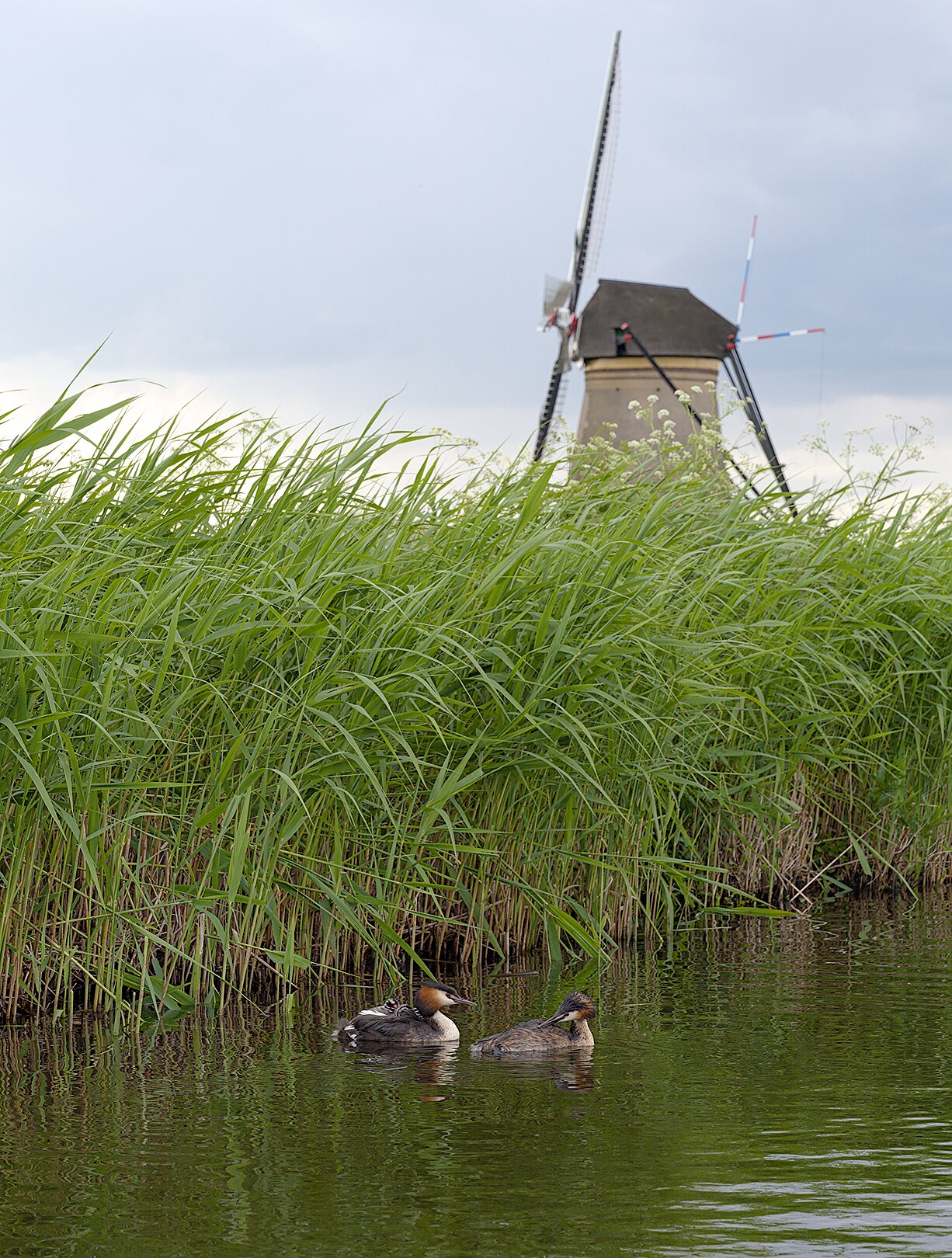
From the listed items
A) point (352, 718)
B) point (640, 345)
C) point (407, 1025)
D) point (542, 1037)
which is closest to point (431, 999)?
point (407, 1025)

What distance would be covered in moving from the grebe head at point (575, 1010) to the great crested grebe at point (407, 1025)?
0.42 meters

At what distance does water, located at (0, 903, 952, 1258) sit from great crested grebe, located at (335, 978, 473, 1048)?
13 cm

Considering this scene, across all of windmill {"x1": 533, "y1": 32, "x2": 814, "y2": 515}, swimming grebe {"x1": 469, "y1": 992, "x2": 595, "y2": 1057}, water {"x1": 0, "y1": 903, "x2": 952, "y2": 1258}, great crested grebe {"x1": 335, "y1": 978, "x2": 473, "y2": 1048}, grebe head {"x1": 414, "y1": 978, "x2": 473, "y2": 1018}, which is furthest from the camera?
windmill {"x1": 533, "y1": 32, "x2": 814, "y2": 515}

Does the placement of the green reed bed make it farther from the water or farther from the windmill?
the windmill

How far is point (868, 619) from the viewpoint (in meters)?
9.11

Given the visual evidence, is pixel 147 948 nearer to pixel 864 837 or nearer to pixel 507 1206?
pixel 507 1206

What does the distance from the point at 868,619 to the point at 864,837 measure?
5.21ft

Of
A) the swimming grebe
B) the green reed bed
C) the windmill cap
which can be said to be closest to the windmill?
the windmill cap

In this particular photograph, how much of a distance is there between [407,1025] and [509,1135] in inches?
47.5

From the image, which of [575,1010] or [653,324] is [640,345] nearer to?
[653,324]

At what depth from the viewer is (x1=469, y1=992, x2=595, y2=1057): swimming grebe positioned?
5.62 metres

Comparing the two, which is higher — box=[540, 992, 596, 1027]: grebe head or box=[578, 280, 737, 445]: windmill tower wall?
box=[578, 280, 737, 445]: windmill tower wall

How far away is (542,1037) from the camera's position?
562 cm

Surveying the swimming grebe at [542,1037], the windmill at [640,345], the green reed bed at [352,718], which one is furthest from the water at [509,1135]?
the windmill at [640,345]
